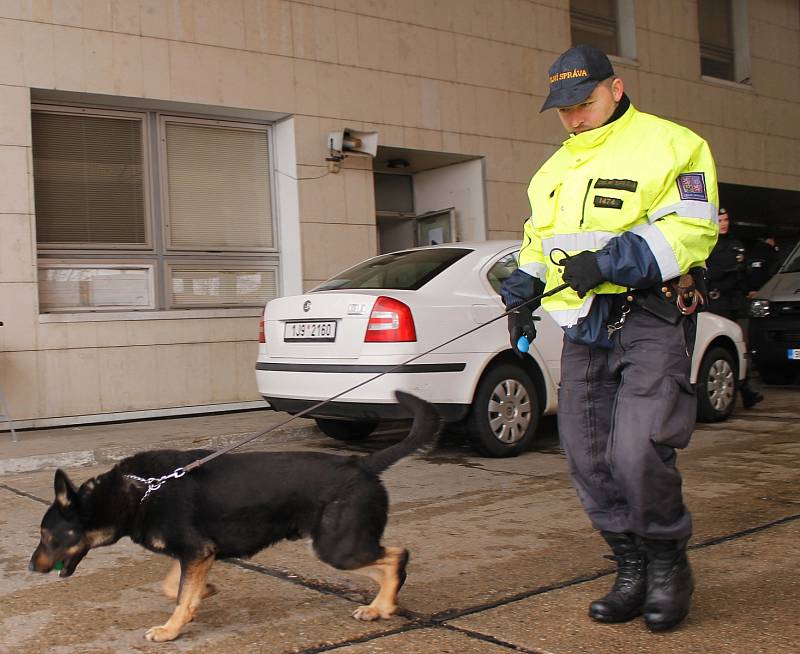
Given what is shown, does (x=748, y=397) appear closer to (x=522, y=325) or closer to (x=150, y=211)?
(x=150, y=211)

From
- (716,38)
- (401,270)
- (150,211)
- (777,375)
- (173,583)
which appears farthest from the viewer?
(716,38)

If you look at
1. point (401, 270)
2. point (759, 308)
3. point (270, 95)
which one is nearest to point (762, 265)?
point (759, 308)

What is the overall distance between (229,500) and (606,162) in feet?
5.62

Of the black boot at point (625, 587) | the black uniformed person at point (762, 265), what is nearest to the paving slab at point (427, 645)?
→ the black boot at point (625, 587)

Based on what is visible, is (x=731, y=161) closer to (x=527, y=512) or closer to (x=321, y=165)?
(x=321, y=165)

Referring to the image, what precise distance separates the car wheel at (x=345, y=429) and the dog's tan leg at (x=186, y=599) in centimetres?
450

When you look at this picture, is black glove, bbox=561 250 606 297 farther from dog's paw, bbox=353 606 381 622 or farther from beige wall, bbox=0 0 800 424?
beige wall, bbox=0 0 800 424

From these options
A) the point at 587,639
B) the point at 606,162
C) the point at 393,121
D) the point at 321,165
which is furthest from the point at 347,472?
the point at 393,121

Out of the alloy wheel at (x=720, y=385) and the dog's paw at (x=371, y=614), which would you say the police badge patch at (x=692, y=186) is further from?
the alloy wheel at (x=720, y=385)

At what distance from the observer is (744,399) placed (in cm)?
927

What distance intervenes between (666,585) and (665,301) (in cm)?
94

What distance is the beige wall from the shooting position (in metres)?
8.56

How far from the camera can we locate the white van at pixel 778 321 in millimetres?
10320

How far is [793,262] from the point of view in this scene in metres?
11.1
